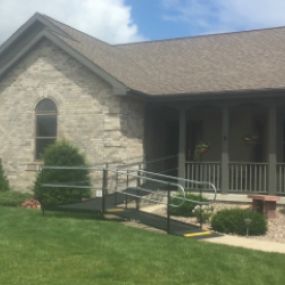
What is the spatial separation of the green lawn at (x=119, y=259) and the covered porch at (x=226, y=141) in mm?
6589

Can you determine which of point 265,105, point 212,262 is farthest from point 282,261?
point 265,105

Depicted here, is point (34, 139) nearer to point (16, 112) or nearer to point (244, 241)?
point (16, 112)

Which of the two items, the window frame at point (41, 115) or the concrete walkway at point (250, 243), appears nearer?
the concrete walkway at point (250, 243)

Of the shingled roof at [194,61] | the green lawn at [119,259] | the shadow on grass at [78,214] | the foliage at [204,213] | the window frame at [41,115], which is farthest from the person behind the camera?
the window frame at [41,115]

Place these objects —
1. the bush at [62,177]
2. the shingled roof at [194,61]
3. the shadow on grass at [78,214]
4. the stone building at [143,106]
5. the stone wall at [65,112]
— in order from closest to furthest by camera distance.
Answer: the shadow on grass at [78,214] → the bush at [62,177] → the stone building at [143,106] → the stone wall at [65,112] → the shingled roof at [194,61]

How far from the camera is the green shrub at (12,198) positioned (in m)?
17.1

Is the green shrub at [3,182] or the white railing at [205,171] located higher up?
the white railing at [205,171]

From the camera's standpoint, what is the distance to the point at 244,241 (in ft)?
38.2

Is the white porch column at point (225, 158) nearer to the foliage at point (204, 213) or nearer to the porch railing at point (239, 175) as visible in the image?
the porch railing at point (239, 175)

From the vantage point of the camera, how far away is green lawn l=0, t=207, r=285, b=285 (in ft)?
26.5

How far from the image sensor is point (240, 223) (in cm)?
1280

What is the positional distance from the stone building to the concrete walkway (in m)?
5.34

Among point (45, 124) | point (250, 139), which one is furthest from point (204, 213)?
point (45, 124)

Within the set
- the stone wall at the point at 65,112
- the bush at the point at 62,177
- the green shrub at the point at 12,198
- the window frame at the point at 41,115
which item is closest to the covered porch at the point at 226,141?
the stone wall at the point at 65,112
